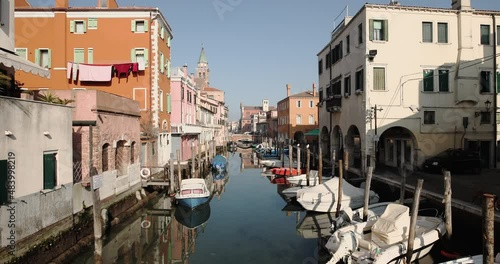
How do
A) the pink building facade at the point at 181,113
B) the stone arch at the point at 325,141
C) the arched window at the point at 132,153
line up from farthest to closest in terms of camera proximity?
the stone arch at the point at 325,141
the pink building facade at the point at 181,113
the arched window at the point at 132,153

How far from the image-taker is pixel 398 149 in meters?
22.3

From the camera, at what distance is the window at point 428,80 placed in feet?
63.2

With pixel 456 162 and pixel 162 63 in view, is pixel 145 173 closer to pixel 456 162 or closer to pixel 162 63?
pixel 162 63

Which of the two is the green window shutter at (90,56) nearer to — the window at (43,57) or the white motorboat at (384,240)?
the window at (43,57)

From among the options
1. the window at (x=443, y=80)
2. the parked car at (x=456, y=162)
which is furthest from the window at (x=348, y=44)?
the parked car at (x=456, y=162)

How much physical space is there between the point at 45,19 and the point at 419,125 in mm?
23837

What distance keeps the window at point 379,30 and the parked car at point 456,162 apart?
710 centimetres

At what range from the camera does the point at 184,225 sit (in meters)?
14.4

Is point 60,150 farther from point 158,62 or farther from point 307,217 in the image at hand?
point 158,62

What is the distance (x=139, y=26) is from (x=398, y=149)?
61.5ft

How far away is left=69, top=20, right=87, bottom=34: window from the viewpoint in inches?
864

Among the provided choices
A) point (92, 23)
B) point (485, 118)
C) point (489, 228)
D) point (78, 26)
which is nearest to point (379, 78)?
point (485, 118)

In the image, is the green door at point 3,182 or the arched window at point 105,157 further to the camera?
the arched window at point 105,157

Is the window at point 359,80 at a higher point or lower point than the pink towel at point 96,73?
lower
